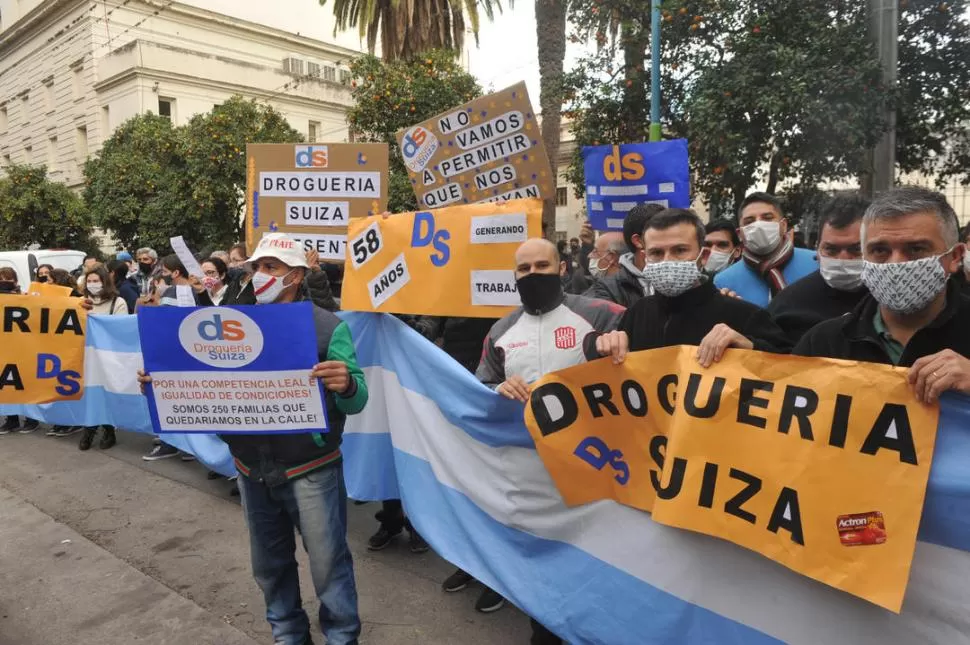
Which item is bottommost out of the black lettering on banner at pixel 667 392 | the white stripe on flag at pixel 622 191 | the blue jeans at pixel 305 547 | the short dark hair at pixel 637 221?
the blue jeans at pixel 305 547

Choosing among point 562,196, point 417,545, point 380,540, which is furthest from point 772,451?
point 562,196

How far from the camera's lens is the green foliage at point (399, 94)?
1647 centimetres

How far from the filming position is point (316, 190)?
5.09 metres

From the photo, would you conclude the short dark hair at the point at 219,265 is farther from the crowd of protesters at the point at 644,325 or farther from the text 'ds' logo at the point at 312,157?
the crowd of protesters at the point at 644,325

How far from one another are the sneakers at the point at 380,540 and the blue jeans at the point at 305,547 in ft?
4.33

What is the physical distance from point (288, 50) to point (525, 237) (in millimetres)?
44320

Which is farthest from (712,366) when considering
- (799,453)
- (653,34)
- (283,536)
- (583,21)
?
(583,21)

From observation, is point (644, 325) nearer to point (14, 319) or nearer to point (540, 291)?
point (540, 291)

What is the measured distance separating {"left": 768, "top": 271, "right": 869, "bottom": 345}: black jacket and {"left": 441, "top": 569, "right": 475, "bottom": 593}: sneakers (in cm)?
223

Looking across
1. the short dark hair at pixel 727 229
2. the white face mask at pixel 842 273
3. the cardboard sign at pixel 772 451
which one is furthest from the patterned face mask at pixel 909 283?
the short dark hair at pixel 727 229

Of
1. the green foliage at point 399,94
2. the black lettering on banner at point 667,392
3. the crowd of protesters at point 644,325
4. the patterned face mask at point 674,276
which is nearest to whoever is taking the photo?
the crowd of protesters at point 644,325

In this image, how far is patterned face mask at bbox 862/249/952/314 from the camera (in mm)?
2002

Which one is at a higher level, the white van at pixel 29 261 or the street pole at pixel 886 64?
the street pole at pixel 886 64

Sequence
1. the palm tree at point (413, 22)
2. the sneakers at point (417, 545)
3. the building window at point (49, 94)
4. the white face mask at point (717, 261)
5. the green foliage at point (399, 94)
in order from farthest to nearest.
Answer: the building window at point (49, 94)
the palm tree at point (413, 22)
the green foliage at point (399, 94)
the sneakers at point (417, 545)
the white face mask at point (717, 261)
